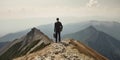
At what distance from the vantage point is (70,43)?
36.0 m

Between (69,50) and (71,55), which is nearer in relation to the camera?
(71,55)

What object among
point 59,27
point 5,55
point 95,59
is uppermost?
point 59,27

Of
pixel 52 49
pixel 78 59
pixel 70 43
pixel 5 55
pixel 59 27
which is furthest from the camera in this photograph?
pixel 5 55

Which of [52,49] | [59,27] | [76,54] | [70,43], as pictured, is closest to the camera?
[76,54]

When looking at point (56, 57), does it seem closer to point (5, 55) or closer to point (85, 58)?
point (85, 58)

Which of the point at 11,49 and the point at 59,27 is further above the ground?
the point at 59,27

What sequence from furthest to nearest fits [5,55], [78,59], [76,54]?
[5,55] < [76,54] < [78,59]

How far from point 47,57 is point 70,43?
741cm

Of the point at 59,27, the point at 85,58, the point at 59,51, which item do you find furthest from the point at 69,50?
the point at 59,27

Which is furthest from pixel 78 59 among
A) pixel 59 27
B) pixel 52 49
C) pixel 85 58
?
pixel 59 27

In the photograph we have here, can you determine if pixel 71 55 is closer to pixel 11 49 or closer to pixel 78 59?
pixel 78 59

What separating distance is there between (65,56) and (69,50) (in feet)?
8.88

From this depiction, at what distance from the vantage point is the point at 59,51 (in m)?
31.5

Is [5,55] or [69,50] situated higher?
[69,50]
